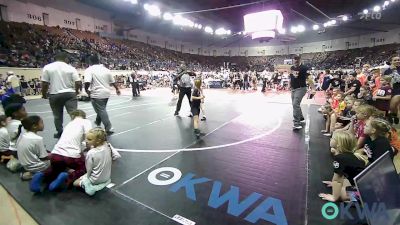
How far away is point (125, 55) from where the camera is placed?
28203 millimetres

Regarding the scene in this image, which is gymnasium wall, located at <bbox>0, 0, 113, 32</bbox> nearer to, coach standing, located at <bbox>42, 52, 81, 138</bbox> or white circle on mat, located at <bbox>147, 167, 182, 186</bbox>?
coach standing, located at <bbox>42, 52, 81, 138</bbox>

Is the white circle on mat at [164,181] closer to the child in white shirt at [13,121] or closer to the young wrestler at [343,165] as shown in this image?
the young wrestler at [343,165]

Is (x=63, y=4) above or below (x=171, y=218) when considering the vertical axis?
above

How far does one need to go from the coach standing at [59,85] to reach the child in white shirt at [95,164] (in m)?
2.25

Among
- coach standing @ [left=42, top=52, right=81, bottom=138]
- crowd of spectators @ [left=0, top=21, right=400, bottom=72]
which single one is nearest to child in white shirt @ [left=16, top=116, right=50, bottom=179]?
coach standing @ [left=42, top=52, right=81, bottom=138]

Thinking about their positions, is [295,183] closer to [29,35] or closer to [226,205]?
[226,205]

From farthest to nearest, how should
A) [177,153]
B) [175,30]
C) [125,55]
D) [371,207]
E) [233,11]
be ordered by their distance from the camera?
[175,30] → [125,55] → [233,11] → [177,153] → [371,207]

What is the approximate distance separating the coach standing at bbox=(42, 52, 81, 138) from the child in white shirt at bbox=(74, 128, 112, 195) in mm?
2249

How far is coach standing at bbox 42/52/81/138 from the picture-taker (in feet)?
14.7

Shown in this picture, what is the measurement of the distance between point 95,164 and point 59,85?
2495 mm

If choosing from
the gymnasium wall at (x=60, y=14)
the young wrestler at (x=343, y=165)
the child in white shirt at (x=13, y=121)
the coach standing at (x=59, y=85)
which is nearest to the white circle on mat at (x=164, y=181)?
the young wrestler at (x=343, y=165)

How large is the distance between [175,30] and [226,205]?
3761 cm

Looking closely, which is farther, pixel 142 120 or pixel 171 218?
pixel 142 120

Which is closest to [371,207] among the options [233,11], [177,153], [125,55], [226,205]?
[226,205]
